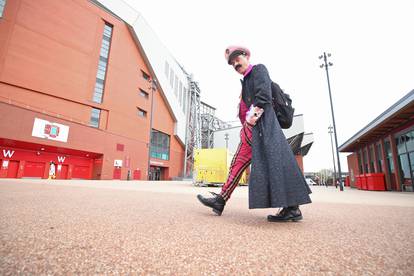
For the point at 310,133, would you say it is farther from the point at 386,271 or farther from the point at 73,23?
the point at 386,271

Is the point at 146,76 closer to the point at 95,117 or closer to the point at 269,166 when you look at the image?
the point at 95,117

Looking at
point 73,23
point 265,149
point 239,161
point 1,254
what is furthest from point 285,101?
point 73,23

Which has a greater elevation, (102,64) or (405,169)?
(102,64)

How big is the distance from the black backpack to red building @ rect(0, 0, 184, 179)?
19.2m

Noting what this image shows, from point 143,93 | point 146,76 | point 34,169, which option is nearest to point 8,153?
point 34,169

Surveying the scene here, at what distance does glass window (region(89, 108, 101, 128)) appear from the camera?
74.0ft

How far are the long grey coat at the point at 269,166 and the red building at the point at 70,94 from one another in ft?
63.2

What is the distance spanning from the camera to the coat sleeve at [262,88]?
1.86 m

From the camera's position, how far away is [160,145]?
34.1 meters

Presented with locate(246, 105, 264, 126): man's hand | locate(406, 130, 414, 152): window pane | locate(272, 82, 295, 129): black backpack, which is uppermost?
locate(406, 130, 414, 152): window pane

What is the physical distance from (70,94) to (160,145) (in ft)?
51.7

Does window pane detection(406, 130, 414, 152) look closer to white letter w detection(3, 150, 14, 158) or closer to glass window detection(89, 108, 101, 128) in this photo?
glass window detection(89, 108, 101, 128)

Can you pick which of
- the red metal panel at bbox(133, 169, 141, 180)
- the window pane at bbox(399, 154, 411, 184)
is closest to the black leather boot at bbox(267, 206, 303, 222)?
the window pane at bbox(399, 154, 411, 184)

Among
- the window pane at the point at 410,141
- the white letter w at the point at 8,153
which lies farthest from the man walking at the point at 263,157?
the white letter w at the point at 8,153
